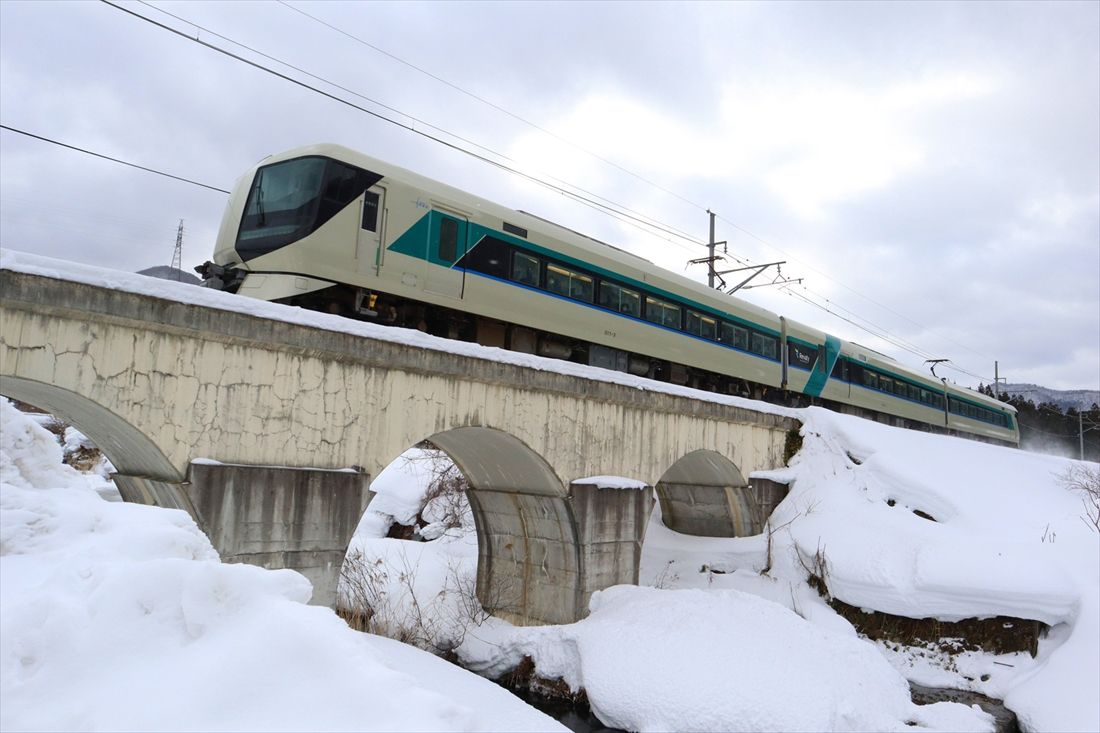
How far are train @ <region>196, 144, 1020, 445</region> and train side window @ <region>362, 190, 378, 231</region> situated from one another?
0.06 ft

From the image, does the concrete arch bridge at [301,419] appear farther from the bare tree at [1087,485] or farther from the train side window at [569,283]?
the bare tree at [1087,485]

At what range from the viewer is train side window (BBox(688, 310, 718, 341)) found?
16812mm

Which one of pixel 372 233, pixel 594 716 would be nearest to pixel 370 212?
pixel 372 233

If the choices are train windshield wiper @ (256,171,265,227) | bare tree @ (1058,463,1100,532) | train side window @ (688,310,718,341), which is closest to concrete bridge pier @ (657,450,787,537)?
train side window @ (688,310,718,341)

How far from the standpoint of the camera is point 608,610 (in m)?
11.9

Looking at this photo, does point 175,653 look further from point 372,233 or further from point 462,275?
point 462,275

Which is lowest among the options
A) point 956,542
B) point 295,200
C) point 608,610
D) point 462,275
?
point 608,610

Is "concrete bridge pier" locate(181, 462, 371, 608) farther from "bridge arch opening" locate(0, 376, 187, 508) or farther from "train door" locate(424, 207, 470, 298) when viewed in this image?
"train door" locate(424, 207, 470, 298)

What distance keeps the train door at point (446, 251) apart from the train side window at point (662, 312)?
516 centimetres

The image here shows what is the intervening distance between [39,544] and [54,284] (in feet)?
10.0

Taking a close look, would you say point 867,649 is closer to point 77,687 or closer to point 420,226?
point 420,226

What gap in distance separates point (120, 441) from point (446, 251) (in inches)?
219

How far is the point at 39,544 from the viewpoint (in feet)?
12.6

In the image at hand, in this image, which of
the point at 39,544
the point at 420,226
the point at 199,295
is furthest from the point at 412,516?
the point at 39,544
